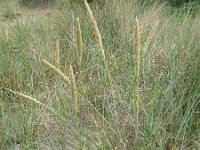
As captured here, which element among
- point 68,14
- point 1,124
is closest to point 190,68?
point 1,124

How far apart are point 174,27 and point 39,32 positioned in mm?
1437

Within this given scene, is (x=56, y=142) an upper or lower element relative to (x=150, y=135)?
lower

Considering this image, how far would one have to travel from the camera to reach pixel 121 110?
1740mm

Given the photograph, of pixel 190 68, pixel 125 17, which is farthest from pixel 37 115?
pixel 125 17

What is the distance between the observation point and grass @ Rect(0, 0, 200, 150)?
1.46m

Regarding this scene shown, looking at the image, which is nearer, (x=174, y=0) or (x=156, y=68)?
(x=156, y=68)

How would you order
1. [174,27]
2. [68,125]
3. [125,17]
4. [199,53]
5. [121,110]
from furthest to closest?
[125,17]
[174,27]
[199,53]
[121,110]
[68,125]

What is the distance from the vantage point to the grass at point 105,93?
4.77 ft

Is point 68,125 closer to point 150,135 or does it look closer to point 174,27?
point 150,135

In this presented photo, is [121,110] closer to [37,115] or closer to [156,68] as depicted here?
[37,115]

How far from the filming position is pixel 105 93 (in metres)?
2.05

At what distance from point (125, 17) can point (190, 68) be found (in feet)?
5.94

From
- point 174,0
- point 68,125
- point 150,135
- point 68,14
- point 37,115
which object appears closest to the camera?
point 150,135

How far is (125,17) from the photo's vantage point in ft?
12.5
